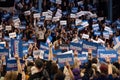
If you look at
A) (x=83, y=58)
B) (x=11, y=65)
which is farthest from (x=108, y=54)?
(x=11, y=65)

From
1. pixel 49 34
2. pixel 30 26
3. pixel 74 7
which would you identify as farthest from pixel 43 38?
pixel 74 7

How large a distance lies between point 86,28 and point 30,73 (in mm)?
11490

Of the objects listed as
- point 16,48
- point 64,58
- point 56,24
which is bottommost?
point 56,24

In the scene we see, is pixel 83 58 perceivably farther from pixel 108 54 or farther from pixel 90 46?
pixel 90 46

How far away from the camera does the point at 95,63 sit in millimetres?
10227

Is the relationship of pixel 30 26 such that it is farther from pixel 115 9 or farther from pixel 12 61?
pixel 12 61

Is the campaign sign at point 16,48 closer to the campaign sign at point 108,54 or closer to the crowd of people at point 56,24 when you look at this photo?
the crowd of people at point 56,24

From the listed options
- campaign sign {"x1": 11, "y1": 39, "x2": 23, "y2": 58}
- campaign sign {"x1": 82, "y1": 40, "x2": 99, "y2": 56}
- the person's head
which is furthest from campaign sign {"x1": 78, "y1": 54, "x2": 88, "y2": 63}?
the person's head

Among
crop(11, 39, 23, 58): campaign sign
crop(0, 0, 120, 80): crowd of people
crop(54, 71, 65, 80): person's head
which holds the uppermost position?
crop(54, 71, 65, 80): person's head

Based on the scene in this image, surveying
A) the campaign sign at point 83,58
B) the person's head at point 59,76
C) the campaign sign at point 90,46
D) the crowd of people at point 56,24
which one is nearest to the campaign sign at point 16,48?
the crowd of people at point 56,24

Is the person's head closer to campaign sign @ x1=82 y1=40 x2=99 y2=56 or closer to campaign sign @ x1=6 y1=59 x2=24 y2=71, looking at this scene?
campaign sign @ x1=6 y1=59 x2=24 y2=71

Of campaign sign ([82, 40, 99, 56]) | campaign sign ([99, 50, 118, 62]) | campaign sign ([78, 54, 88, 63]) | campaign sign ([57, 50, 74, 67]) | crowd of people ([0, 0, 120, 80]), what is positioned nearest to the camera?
campaign sign ([57, 50, 74, 67])

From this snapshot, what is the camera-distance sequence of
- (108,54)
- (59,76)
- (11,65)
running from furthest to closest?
(108,54), (11,65), (59,76)

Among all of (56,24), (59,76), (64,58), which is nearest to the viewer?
(59,76)
